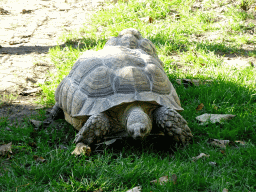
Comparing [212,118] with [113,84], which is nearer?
[113,84]

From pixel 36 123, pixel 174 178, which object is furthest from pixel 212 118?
pixel 36 123

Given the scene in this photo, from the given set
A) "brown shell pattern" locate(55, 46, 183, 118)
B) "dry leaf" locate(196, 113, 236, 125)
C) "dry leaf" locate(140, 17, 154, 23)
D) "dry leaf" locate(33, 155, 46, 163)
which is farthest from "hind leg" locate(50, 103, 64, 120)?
"dry leaf" locate(140, 17, 154, 23)

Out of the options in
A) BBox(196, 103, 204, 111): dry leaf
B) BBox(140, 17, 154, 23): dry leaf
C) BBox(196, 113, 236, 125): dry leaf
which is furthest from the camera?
BBox(140, 17, 154, 23): dry leaf

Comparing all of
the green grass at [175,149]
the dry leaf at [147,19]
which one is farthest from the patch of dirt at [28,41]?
the dry leaf at [147,19]

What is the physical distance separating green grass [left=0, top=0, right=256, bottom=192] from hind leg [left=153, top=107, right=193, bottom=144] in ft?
0.48

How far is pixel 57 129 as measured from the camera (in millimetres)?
3400

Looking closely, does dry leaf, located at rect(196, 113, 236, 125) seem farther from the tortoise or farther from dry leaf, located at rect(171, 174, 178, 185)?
dry leaf, located at rect(171, 174, 178, 185)

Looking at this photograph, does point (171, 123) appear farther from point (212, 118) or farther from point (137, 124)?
point (212, 118)

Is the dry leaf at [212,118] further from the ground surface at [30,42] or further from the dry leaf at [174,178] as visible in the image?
the ground surface at [30,42]

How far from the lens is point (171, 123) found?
2.86 metres

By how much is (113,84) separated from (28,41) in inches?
156

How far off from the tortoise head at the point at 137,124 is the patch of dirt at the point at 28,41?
1.60m

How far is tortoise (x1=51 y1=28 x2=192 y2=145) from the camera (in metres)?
2.79

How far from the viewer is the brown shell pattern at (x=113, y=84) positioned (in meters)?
2.87
